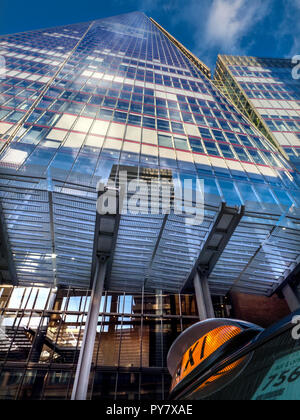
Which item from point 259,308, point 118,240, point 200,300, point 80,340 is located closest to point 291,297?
point 259,308

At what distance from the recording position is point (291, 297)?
16.2m

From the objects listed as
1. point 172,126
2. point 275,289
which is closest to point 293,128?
point 172,126

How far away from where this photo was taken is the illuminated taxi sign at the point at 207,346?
13.8 feet

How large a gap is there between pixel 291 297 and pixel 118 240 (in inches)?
511

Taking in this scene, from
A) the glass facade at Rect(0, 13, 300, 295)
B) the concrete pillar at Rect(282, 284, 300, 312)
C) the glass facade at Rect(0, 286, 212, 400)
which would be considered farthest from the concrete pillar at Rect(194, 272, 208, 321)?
the concrete pillar at Rect(282, 284, 300, 312)

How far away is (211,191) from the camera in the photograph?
45.7 feet

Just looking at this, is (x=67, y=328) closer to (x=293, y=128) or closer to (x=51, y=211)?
(x=51, y=211)

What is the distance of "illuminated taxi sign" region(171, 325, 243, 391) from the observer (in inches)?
166

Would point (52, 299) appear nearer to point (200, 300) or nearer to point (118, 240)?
point (118, 240)

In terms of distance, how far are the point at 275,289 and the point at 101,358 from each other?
45.2ft

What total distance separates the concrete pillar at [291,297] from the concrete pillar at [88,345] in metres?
13.3

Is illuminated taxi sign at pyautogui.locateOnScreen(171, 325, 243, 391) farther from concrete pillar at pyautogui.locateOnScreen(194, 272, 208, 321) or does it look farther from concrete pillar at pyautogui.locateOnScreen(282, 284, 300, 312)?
concrete pillar at pyautogui.locateOnScreen(282, 284, 300, 312)

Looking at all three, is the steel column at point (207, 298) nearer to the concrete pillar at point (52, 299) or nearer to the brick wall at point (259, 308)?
the brick wall at point (259, 308)

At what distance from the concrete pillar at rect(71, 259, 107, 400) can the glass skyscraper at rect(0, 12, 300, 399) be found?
221 mm
